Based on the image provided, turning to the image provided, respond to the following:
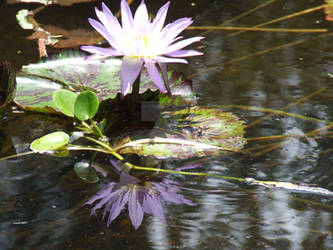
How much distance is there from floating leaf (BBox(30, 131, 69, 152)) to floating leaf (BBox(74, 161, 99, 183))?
8cm

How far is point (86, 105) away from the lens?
1301 mm

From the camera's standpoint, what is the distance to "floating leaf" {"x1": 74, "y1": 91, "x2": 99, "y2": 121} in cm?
129

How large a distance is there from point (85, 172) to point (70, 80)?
0.45 meters

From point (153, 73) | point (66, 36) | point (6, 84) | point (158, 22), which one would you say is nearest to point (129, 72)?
point (153, 73)

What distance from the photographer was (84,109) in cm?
130

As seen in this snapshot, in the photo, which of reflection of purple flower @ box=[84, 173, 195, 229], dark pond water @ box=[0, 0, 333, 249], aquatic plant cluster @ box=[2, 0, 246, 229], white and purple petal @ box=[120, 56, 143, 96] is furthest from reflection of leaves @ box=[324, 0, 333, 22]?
reflection of purple flower @ box=[84, 173, 195, 229]

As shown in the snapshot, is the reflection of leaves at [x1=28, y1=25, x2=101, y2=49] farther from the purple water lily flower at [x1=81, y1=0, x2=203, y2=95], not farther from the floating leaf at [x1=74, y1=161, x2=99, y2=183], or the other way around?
the floating leaf at [x1=74, y1=161, x2=99, y2=183]

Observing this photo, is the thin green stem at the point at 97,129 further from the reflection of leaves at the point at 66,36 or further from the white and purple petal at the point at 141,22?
the reflection of leaves at the point at 66,36

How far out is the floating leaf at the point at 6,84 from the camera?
1.35m

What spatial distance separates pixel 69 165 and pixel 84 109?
0.18 m

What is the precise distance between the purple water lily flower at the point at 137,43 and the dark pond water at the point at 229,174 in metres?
0.24

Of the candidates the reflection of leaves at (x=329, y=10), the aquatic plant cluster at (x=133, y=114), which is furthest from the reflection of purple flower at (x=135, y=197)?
the reflection of leaves at (x=329, y=10)

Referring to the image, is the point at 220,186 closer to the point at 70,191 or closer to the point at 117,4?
the point at 70,191

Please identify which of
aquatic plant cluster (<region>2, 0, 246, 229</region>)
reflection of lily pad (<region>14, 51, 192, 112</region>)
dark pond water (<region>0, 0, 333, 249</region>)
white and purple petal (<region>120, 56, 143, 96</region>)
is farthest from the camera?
reflection of lily pad (<region>14, 51, 192, 112</region>)
